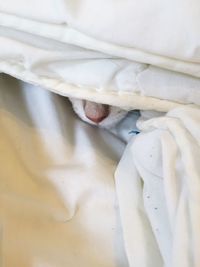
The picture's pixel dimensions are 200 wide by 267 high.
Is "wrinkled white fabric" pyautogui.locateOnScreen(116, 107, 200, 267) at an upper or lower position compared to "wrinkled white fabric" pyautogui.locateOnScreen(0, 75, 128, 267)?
upper

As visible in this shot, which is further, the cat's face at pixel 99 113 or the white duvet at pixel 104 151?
the cat's face at pixel 99 113

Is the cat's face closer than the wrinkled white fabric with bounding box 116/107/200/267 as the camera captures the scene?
No

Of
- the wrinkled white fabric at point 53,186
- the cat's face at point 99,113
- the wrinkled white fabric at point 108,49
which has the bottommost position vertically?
the wrinkled white fabric at point 53,186

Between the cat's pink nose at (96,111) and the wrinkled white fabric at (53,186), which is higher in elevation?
the cat's pink nose at (96,111)

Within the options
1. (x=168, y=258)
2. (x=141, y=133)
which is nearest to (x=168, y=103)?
(x=141, y=133)

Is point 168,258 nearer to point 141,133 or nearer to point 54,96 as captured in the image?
point 141,133

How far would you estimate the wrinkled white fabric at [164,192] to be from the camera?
37cm

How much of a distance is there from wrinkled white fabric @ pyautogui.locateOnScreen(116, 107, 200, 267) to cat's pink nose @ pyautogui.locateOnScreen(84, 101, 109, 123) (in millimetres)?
58

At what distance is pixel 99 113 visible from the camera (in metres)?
0.51

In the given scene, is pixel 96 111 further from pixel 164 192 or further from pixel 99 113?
pixel 164 192

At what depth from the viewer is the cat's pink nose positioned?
0.51 metres

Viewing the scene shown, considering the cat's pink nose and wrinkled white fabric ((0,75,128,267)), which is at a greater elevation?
the cat's pink nose

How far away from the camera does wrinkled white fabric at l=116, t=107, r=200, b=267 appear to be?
0.37 meters

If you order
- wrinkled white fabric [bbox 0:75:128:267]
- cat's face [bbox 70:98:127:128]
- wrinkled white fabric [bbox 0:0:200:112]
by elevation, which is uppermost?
wrinkled white fabric [bbox 0:0:200:112]
